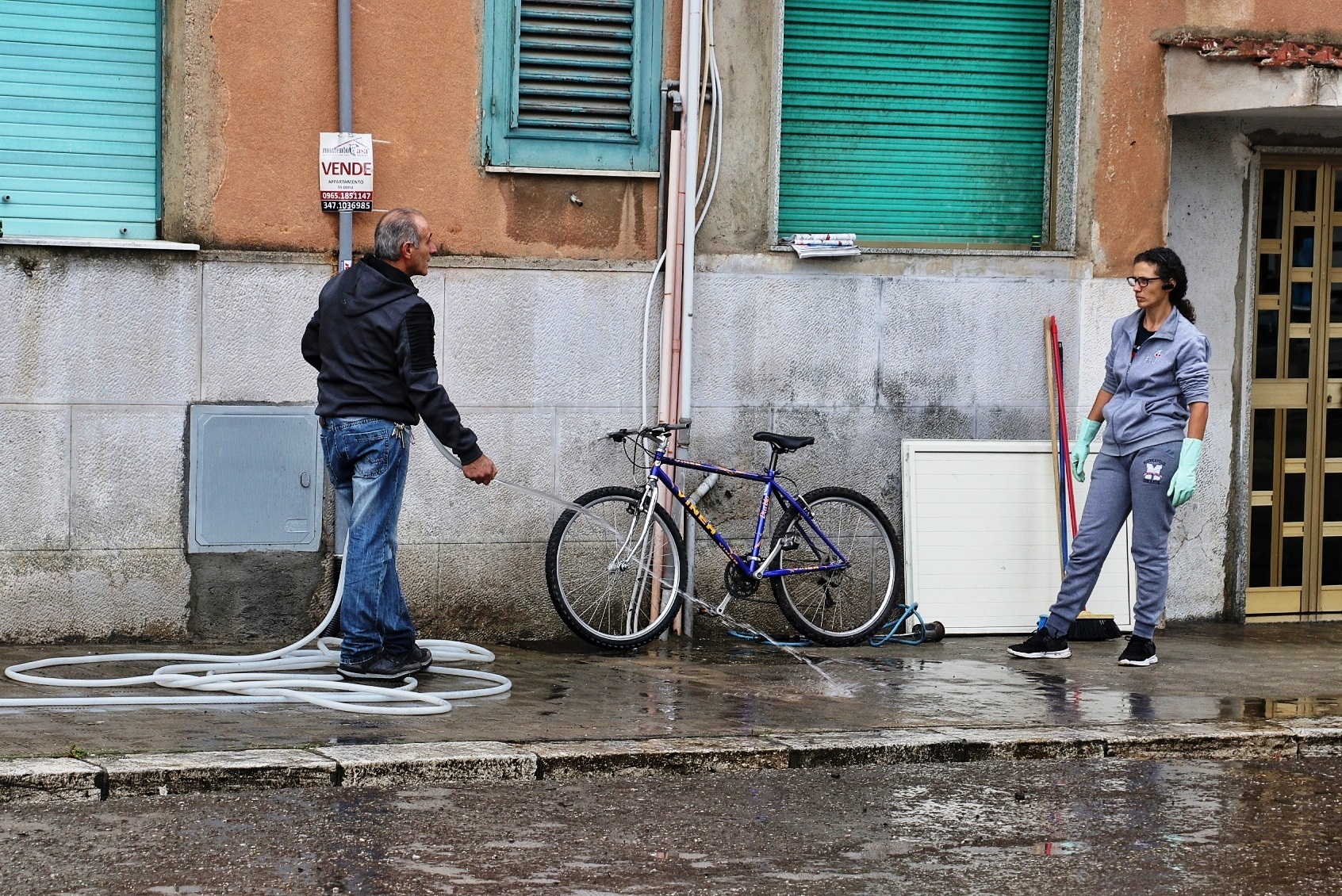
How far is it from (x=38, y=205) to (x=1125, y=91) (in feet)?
19.4

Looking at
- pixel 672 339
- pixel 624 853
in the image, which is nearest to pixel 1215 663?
pixel 672 339

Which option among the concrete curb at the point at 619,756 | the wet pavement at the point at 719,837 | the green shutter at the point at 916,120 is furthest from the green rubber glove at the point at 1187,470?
the wet pavement at the point at 719,837

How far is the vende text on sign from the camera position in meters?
9.35

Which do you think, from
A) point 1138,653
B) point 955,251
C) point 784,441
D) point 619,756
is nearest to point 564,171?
point 784,441

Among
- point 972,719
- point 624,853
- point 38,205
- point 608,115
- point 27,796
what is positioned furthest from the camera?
point 608,115

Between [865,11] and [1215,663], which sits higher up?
[865,11]

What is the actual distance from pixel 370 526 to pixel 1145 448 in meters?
3.93

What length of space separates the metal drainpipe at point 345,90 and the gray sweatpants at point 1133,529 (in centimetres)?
401

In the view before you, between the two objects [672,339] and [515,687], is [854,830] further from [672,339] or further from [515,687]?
[672,339]

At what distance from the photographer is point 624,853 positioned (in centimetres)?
562

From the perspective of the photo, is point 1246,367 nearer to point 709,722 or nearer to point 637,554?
point 637,554

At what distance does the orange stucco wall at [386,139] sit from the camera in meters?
9.30

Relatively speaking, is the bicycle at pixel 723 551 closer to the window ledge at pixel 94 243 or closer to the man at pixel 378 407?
the man at pixel 378 407

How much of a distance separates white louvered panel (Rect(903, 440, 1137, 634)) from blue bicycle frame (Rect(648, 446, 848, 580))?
1.90ft
